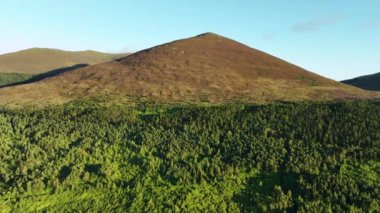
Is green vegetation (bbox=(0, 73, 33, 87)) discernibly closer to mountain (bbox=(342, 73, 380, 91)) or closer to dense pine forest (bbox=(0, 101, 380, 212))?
dense pine forest (bbox=(0, 101, 380, 212))

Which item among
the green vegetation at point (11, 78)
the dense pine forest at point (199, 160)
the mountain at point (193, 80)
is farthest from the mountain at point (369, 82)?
the green vegetation at point (11, 78)

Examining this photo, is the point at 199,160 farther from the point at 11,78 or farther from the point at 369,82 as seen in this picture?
the point at 11,78

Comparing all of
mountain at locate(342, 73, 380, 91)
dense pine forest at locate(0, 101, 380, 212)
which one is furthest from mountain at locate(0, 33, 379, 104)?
mountain at locate(342, 73, 380, 91)

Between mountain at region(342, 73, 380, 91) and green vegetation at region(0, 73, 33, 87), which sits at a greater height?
mountain at region(342, 73, 380, 91)

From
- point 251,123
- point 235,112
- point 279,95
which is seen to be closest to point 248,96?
point 279,95

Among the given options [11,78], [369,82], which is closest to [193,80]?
[369,82]

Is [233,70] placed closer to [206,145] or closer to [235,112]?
[235,112]

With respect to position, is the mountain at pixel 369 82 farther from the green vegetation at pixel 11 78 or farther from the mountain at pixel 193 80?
the green vegetation at pixel 11 78
